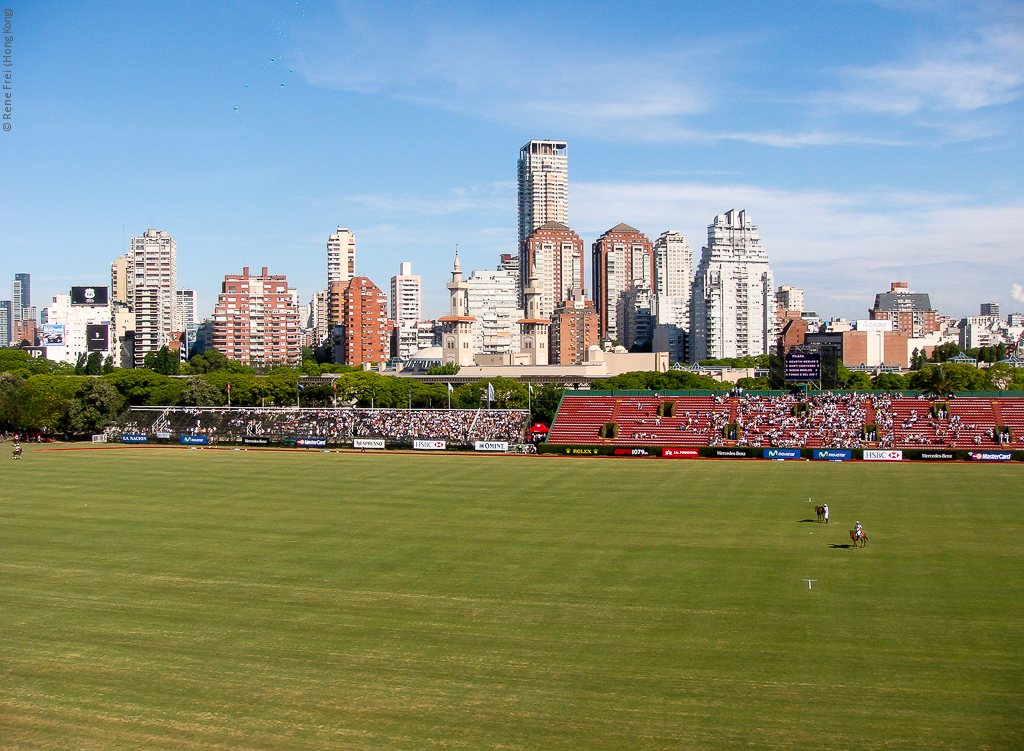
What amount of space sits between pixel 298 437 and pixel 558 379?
82053 millimetres

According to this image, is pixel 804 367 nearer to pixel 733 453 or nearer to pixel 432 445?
pixel 733 453

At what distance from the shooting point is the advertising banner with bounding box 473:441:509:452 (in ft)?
237

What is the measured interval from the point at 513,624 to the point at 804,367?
55.0m

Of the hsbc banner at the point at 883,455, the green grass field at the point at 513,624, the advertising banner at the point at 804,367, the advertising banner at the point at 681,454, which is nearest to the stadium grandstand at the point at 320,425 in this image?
the advertising banner at the point at 681,454

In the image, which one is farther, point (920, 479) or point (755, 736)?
point (920, 479)

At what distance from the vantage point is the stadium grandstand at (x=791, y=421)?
210 feet

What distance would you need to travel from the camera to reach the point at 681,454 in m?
65.4

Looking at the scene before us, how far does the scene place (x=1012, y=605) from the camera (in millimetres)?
23094

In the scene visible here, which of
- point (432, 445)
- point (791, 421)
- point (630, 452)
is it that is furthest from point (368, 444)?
point (791, 421)

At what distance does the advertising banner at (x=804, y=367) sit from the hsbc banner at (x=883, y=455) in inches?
407

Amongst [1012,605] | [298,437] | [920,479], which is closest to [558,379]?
[298,437]

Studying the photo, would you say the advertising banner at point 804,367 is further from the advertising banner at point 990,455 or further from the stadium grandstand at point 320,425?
the stadium grandstand at point 320,425

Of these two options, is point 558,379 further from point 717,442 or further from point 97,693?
point 97,693

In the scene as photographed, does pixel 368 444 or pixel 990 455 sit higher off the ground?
pixel 990 455
